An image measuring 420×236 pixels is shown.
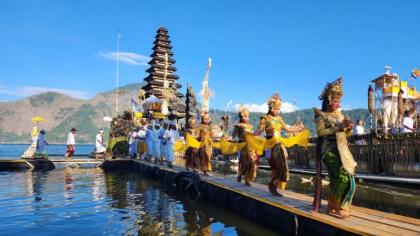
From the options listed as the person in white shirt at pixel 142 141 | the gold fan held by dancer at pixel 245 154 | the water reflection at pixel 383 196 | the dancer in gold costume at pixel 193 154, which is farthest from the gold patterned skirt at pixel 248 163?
the person in white shirt at pixel 142 141

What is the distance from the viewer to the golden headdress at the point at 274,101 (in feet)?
28.0

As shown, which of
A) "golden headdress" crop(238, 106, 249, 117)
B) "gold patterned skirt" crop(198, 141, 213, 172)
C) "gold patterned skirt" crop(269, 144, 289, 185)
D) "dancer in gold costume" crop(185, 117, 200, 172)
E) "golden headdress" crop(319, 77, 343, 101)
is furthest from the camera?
"dancer in gold costume" crop(185, 117, 200, 172)

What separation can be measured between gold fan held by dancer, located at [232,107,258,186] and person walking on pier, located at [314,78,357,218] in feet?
10.7

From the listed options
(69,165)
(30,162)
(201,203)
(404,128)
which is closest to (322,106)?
(201,203)

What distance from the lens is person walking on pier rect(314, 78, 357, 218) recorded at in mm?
5953

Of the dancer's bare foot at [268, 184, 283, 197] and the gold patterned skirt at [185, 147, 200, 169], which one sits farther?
the gold patterned skirt at [185, 147, 200, 169]

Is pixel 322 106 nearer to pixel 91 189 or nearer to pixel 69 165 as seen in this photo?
pixel 91 189

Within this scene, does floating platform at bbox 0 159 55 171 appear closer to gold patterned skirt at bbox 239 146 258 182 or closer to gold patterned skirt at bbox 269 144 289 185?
gold patterned skirt at bbox 239 146 258 182

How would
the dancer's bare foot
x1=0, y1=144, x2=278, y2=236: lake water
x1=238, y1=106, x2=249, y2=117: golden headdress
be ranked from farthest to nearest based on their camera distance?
x1=238, y1=106, x2=249, y2=117: golden headdress → the dancer's bare foot → x1=0, y1=144, x2=278, y2=236: lake water

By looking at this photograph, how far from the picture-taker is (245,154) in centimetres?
991

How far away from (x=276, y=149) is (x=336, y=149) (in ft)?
6.45

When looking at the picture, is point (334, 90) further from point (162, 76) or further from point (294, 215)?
point (162, 76)

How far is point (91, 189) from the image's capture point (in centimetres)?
1284

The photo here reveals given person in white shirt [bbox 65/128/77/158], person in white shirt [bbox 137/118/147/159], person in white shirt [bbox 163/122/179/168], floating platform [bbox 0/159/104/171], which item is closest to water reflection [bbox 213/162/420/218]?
person in white shirt [bbox 163/122/179/168]
